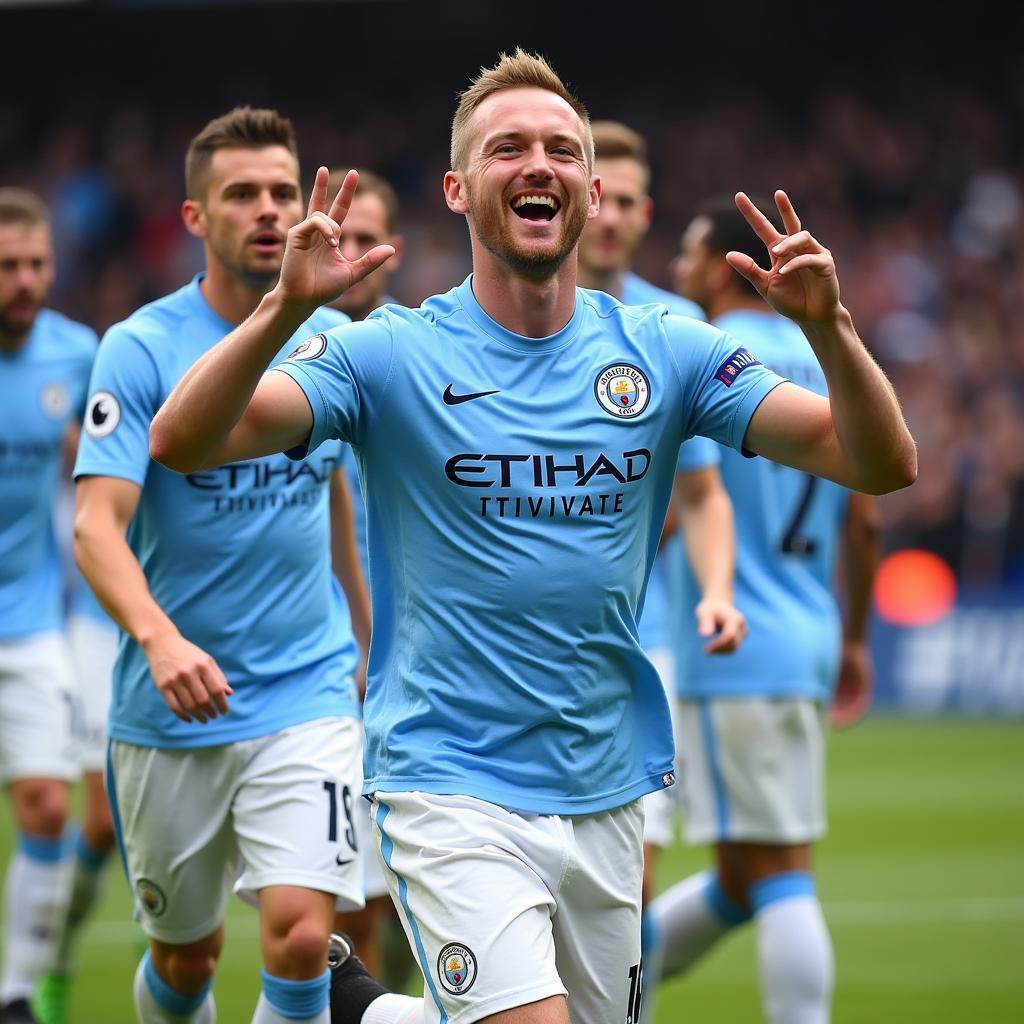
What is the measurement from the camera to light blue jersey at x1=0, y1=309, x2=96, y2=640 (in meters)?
7.62

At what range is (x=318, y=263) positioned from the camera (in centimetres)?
374

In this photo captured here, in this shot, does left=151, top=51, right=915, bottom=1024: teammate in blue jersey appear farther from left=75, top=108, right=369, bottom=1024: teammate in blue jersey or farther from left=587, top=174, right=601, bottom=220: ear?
left=75, top=108, right=369, bottom=1024: teammate in blue jersey

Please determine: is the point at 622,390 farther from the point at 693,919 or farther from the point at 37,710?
the point at 37,710

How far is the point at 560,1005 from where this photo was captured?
387 cm

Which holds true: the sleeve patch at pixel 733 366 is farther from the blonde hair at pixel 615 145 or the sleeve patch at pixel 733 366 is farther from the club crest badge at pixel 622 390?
the blonde hair at pixel 615 145

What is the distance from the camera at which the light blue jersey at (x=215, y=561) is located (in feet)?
17.6

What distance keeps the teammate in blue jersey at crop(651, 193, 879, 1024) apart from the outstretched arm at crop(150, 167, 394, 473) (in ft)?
10.1

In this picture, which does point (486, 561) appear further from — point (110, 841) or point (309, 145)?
point (309, 145)

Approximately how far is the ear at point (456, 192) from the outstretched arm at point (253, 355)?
1.69ft

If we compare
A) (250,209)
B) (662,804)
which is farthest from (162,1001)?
(250,209)

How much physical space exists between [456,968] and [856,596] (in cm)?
383

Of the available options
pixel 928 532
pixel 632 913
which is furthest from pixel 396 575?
pixel 928 532

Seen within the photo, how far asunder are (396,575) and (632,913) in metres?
0.90

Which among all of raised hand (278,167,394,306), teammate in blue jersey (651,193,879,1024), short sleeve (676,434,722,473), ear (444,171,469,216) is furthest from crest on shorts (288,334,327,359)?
teammate in blue jersey (651,193,879,1024)
